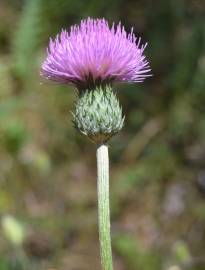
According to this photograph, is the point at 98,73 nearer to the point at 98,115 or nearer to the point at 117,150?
the point at 98,115

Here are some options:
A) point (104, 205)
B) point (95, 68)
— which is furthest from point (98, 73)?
point (104, 205)

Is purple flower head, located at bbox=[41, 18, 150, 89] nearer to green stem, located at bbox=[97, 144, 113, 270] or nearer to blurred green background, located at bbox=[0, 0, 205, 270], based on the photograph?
green stem, located at bbox=[97, 144, 113, 270]

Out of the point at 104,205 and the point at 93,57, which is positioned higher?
the point at 93,57

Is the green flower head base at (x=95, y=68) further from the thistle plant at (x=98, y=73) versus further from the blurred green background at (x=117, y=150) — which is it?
the blurred green background at (x=117, y=150)

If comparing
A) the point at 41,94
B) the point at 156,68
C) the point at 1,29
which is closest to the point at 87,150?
the point at 41,94

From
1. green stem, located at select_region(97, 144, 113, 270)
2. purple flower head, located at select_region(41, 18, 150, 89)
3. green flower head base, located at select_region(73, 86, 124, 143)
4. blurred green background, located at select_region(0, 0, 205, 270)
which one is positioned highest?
blurred green background, located at select_region(0, 0, 205, 270)

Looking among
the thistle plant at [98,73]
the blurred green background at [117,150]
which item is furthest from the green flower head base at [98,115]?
the blurred green background at [117,150]

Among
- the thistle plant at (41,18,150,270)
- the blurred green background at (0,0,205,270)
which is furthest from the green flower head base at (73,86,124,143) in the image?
the blurred green background at (0,0,205,270)
